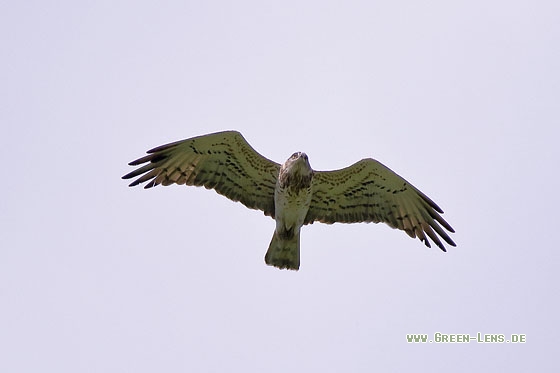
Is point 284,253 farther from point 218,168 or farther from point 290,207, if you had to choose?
point 218,168

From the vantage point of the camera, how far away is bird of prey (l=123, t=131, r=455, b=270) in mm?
14328

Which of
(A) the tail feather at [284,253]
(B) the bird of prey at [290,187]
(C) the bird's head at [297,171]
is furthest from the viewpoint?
(A) the tail feather at [284,253]

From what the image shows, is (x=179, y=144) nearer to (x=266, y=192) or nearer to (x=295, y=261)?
(x=266, y=192)

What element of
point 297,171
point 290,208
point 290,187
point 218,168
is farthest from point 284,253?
point 218,168

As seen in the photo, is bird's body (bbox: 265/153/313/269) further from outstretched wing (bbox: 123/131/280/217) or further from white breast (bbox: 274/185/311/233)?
outstretched wing (bbox: 123/131/280/217)

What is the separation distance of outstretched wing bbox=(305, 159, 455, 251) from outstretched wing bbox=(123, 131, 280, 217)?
785 millimetres

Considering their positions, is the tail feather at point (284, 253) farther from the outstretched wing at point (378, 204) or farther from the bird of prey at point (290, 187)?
the outstretched wing at point (378, 204)

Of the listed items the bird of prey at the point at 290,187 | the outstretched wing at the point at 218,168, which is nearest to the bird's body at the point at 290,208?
the bird of prey at the point at 290,187

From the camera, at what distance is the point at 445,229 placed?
15.3 m

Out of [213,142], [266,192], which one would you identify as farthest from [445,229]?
[213,142]

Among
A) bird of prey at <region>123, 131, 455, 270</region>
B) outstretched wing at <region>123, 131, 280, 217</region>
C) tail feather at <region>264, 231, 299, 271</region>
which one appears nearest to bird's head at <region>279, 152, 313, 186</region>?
bird of prey at <region>123, 131, 455, 270</region>

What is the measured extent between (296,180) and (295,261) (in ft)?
4.21

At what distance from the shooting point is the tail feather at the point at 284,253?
14.6 meters

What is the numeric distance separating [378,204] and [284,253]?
164 centimetres
